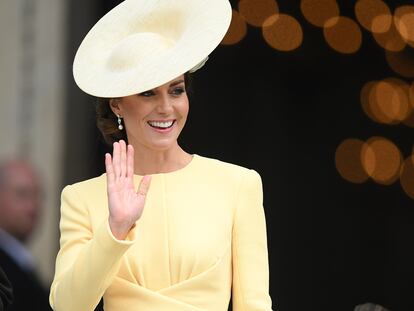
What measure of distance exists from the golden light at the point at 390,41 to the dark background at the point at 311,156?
53mm

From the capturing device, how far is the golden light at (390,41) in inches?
273

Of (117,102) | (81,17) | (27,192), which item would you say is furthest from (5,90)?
(117,102)

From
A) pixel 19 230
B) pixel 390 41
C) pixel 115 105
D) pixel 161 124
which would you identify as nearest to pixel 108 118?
pixel 115 105

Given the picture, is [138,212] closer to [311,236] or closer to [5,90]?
[5,90]

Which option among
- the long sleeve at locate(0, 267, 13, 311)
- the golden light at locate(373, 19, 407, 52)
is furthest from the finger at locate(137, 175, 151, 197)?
the golden light at locate(373, 19, 407, 52)

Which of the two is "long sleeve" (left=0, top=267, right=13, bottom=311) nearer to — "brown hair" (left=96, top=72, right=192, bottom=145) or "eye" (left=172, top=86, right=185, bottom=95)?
"brown hair" (left=96, top=72, right=192, bottom=145)

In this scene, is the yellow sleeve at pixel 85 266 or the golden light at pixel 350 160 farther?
the golden light at pixel 350 160

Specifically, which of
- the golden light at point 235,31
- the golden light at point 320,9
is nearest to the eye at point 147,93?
the golden light at point 235,31

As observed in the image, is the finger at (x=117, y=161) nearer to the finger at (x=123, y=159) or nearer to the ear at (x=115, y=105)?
the finger at (x=123, y=159)

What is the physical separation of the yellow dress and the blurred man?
68.6 inches

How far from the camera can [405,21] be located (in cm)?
678

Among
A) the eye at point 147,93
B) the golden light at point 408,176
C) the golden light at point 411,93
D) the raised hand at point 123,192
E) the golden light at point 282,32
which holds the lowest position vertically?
the golden light at point 408,176

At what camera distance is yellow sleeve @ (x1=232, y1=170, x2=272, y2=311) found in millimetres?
3266

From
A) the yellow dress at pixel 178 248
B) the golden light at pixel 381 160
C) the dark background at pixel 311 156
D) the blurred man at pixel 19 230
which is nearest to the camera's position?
the yellow dress at pixel 178 248
